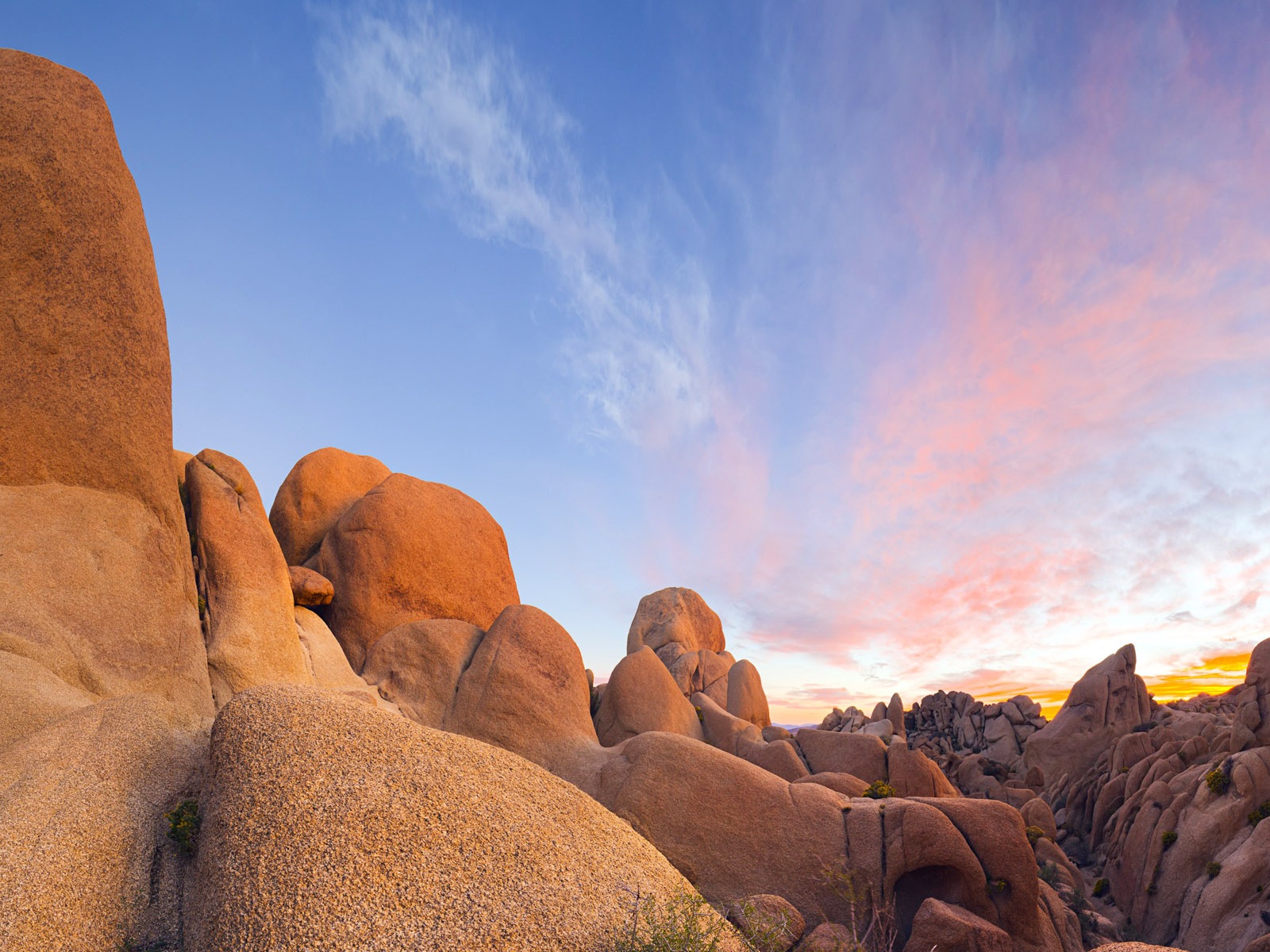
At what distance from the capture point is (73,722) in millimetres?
12992

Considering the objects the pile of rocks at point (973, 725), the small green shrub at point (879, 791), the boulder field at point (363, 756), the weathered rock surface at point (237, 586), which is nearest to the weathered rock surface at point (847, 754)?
the boulder field at point (363, 756)

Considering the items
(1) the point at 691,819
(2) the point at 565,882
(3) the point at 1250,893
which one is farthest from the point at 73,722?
(3) the point at 1250,893

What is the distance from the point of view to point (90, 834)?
418 inches

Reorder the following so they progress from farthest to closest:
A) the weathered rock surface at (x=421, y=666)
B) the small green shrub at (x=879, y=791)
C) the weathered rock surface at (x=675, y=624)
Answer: the weathered rock surface at (x=675, y=624), the weathered rock surface at (x=421, y=666), the small green shrub at (x=879, y=791)

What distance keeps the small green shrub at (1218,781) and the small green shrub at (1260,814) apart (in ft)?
5.64

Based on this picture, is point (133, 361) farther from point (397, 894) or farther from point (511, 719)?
point (397, 894)

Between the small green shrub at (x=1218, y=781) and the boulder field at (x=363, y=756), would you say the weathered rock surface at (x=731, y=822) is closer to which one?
the boulder field at (x=363, y=756)

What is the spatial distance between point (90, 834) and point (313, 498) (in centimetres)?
2530

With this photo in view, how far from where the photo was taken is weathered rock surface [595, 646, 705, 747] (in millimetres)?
31562

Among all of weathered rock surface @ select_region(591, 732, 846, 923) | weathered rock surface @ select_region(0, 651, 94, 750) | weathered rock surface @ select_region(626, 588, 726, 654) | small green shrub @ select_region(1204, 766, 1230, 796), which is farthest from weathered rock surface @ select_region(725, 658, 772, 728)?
weathered rock surface @ select_region(0, 651, 94, 750)

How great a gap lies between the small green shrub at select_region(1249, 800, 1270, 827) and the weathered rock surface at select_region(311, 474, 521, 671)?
2982 cm

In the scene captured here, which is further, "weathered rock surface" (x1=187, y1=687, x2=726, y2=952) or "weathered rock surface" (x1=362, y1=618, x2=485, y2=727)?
"weathered rock surface" (x1=362, y1=618, x2=485, y2=727)

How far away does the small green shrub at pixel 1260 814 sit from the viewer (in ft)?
86.6

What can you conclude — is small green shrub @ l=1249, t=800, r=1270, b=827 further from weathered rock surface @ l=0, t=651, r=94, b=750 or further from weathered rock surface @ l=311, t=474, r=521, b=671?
weathered rock surface @ l=0, t=651, r=94, b=750
